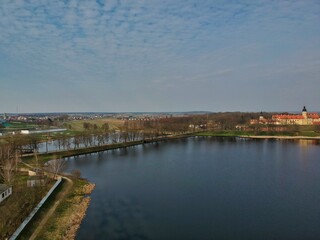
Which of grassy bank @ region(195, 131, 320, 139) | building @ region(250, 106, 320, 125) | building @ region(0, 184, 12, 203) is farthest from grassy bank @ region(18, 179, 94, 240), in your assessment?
building @ region(250, 106, 320, 125)

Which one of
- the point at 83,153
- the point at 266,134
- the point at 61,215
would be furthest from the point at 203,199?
the point at 266,134

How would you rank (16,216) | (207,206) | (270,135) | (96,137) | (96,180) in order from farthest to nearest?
(270,135) < (96,137) < (96,180) < (207,206) < (16,216)

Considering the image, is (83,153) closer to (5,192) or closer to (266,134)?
(5,192)

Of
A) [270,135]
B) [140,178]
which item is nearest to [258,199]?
[140,178]

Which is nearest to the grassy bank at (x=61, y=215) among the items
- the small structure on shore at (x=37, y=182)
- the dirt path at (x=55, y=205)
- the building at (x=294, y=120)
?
the dirt path at (x=55, y=205)

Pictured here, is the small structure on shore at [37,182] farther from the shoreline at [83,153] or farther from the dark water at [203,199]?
the dark water at [203,199]

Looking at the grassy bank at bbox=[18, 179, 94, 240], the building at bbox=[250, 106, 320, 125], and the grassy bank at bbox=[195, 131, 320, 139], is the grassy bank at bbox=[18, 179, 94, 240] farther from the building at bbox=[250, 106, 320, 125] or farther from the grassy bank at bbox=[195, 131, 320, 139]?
the building at bbox=[250, 106, 320, 125]

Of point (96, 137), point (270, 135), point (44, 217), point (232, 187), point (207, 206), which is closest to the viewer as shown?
point (44, 217)

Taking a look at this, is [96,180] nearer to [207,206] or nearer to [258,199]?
[207,206]
